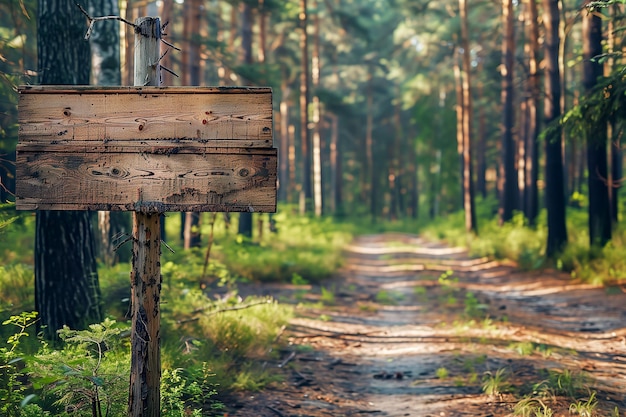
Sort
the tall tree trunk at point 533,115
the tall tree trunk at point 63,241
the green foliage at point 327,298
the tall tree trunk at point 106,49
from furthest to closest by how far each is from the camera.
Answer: the tall tree trunk at point 533,115
the green foliage at point 327,298
the tall tree trunk at point 106,49
the tall tree trunk at point 63,241

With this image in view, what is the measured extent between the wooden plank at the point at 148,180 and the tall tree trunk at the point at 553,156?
47.6 ft

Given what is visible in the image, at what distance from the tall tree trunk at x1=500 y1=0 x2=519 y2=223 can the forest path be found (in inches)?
376

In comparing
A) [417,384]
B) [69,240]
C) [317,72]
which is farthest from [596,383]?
[317,72]

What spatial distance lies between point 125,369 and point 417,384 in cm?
362

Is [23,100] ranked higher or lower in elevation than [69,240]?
higher

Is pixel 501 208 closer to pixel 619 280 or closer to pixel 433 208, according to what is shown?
pixel 619 280

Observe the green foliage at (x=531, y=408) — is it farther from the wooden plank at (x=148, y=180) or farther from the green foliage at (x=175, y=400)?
the wooden plank at (x=148, y=180)

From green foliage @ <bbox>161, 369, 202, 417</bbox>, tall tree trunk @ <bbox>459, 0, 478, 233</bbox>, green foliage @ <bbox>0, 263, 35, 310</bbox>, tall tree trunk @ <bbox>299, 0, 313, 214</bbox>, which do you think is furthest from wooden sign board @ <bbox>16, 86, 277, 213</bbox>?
tall tree trunk @ <bbox>459, 0, 478, 233</bbox>

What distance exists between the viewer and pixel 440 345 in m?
9.73

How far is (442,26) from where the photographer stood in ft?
116

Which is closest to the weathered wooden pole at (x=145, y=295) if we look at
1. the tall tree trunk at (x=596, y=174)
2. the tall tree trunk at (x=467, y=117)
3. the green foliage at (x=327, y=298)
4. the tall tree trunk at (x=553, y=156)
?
the green foliage at (x=327, y=298)

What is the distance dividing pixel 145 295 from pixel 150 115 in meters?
1.30

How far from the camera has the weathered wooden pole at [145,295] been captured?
4.81 metres

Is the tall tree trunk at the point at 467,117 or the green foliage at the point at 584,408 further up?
the tall tree trunk at the point at 467,117
